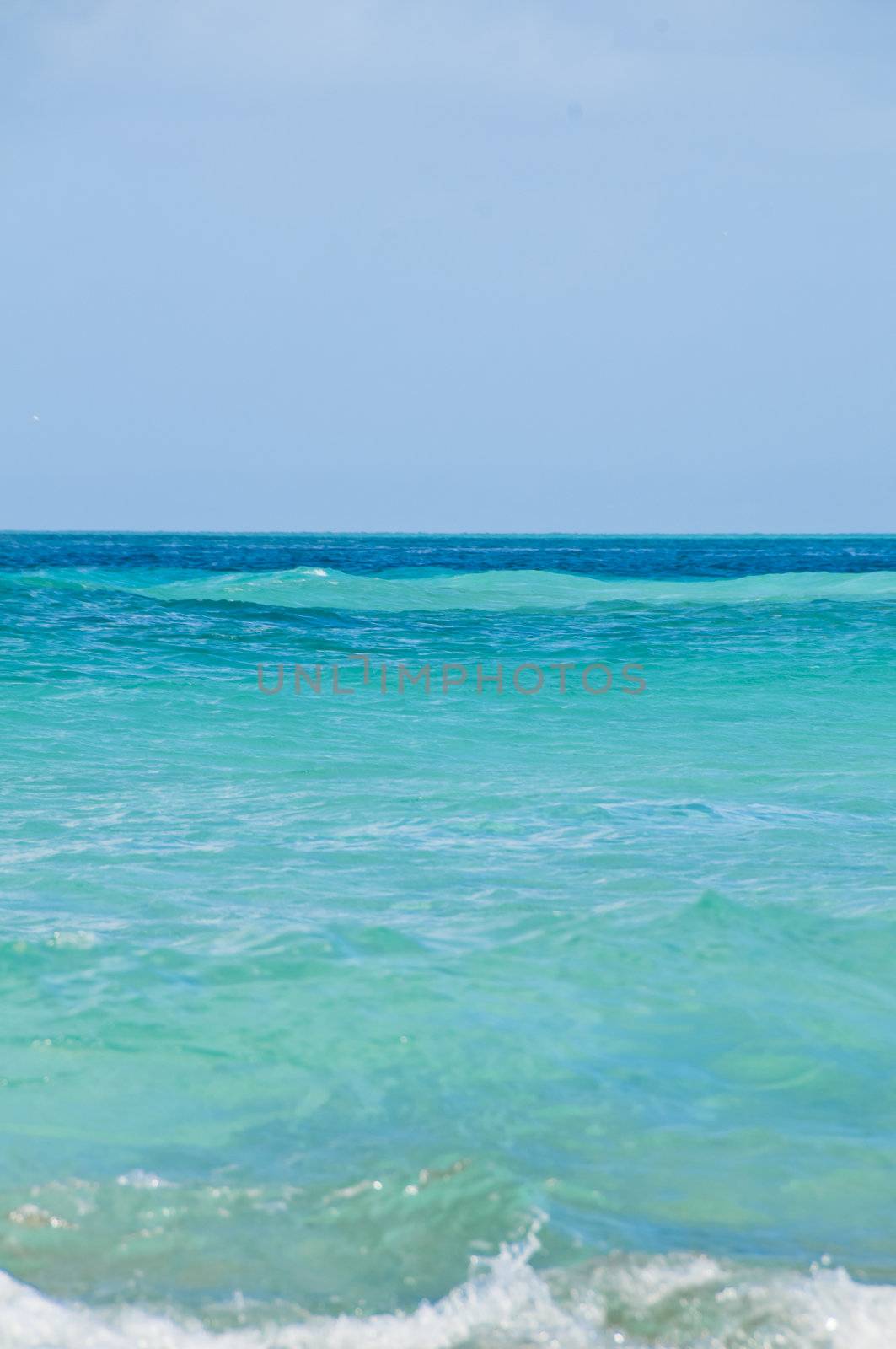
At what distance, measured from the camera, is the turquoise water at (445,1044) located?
2.69 metres

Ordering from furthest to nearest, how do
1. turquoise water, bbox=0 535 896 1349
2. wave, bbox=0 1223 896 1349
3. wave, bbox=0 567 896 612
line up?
wave, bbox=0 567 896 612, turquoise water, bbox=0 535 896 1349, wave, bbox=0 1223 896 1349

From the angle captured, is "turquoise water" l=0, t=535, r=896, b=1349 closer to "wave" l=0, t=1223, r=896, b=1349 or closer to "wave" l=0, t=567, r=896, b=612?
"wave" l=0, t=1223, r=896, b=1349

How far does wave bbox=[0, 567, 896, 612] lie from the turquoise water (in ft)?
56.0

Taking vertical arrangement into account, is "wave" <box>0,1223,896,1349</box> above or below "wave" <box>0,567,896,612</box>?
below

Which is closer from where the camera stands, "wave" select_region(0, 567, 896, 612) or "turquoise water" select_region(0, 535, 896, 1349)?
"turquoise water" select_region(0, 535, 896, 1349)

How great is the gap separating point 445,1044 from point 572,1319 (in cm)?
140

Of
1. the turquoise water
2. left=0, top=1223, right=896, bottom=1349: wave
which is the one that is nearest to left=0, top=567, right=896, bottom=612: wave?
the turquoise water

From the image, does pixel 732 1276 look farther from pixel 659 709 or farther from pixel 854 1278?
pixel 659 709

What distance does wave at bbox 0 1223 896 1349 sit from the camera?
2514 mm

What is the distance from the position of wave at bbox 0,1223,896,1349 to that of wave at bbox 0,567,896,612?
2154cm

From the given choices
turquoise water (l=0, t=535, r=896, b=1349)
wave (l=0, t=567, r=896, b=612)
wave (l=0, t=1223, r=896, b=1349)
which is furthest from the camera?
wave (l=0, t=567, r=896, b=612)

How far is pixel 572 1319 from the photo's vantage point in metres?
2.58

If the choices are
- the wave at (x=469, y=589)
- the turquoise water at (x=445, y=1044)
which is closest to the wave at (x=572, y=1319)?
the turquoise water at (x=445, y=1044)

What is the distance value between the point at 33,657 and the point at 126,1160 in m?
11.7
